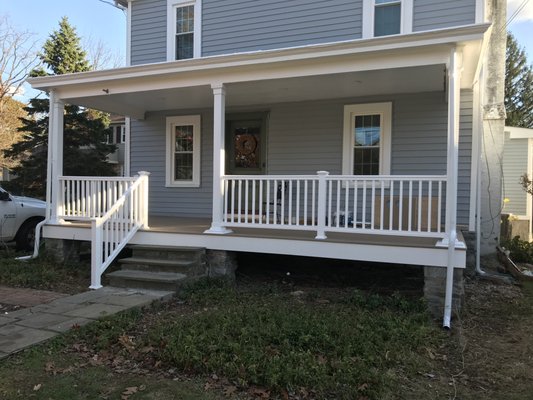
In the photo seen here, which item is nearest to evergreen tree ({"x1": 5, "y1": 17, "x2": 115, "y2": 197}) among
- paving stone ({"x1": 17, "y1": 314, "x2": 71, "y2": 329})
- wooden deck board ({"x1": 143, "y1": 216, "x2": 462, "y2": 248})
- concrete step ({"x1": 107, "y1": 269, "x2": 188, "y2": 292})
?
wooden deck board ({"x1": 143, "y1": 216, "x2": 462, "y2": 248})

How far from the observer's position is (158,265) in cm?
634

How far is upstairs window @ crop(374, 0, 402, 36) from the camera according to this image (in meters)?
8.09

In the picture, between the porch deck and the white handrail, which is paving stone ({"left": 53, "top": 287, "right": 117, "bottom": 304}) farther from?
the porch deck

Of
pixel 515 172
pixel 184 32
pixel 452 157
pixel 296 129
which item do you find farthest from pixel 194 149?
pixel 515 172

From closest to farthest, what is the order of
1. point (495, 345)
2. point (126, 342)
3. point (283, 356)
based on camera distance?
point (283, 356) → point (126, 342) → point (495, 345)

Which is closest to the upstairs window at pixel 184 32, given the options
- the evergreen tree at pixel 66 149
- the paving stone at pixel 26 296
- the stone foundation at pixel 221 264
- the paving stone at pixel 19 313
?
the stone foundation at pixel 221 264

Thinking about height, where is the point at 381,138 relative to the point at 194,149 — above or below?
above

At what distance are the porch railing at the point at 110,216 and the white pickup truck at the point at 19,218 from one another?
1813 millimetres

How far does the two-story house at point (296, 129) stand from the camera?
5684mm

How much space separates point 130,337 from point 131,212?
2804 mm

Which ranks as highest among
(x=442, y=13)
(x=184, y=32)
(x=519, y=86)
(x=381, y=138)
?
(x=519, y=86)

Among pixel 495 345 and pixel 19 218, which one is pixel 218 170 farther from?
pixel 19 218

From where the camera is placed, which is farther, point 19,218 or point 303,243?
point 19,218

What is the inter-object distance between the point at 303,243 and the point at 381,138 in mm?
3013
